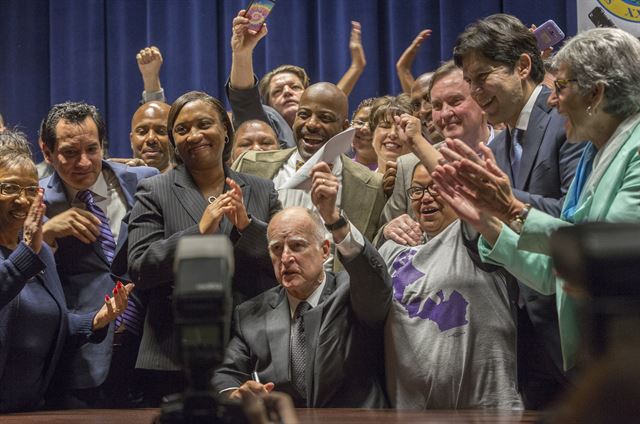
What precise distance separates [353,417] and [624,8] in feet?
7.45

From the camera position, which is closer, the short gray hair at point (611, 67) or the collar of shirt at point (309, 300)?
the short gray hair at point (611, 67)

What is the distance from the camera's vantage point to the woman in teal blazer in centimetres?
179

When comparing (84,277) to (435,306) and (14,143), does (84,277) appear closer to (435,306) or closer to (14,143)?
(14,143)

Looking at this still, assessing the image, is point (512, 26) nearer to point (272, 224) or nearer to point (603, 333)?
point (272, 224)

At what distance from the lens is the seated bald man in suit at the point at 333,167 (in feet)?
9.05

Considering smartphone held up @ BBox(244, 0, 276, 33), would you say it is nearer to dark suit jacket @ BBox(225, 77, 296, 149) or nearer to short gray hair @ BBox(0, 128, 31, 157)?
dark suit jacket @ BBox(225, 77, 296, 149)

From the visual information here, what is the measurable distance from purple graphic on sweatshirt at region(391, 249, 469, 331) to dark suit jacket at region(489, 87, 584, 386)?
0.51 ft

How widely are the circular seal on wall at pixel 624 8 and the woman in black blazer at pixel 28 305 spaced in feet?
6.06

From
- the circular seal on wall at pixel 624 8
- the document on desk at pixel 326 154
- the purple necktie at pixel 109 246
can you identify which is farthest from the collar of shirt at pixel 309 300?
the circular seal on wall at pixel 624 8

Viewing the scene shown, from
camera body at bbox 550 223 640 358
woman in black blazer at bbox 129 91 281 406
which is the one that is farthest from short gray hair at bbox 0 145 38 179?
camera body at bbox 550 223 640 358

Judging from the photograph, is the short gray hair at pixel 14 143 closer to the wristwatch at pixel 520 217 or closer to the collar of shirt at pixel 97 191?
the collar of shirt at pixel 97 191

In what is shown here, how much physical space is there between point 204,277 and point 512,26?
6.14 ft

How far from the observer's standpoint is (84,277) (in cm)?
269

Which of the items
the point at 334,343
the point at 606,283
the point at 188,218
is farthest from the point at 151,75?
the point at 606,283
